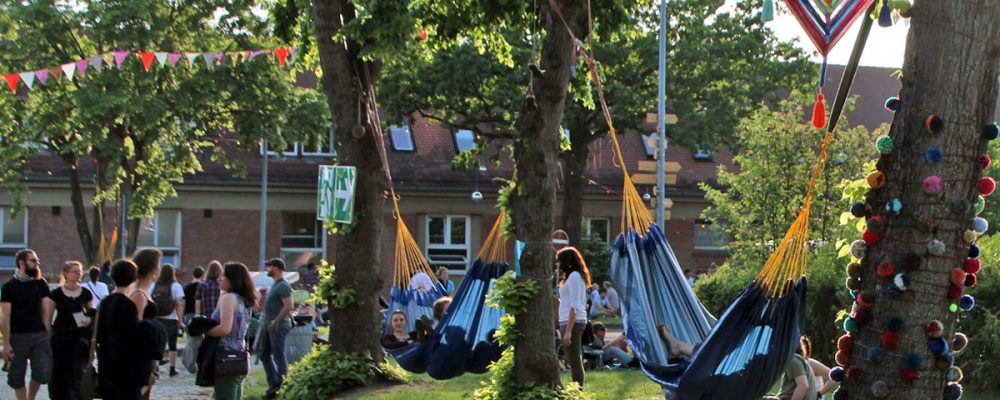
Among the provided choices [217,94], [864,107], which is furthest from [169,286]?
[864,107]

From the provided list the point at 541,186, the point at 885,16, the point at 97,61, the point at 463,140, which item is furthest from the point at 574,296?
the point at 463,140

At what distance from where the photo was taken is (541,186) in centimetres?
1075

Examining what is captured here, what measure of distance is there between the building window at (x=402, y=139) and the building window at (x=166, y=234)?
7114 mm

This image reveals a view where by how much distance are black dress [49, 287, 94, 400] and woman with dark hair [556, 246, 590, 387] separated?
4.38 meters

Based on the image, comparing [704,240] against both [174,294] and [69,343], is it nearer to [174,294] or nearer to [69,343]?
[174,294]

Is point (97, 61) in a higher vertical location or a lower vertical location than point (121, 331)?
higher

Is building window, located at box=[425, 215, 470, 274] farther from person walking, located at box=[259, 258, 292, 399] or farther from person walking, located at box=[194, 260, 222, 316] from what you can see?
person walking, located at box=[259, 258, 292, 399]

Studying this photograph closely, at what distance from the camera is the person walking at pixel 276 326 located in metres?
14.0

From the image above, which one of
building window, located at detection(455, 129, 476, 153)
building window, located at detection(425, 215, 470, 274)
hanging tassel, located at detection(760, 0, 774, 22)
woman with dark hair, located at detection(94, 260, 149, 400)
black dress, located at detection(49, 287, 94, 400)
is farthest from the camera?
building window, located at detection(455, 129, 476, 153)

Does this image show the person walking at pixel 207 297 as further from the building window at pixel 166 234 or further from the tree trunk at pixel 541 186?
the building window at pixel 166 234

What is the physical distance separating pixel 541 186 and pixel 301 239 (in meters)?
29.4

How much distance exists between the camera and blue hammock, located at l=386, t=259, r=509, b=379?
41.9ft

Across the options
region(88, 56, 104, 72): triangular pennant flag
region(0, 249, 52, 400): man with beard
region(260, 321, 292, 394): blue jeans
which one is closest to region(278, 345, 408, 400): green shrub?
region(260, 321, 292, 394): blue jeans

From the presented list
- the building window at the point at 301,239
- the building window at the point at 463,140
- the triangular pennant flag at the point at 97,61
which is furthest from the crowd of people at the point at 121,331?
A: the building window at the point at 463,140
